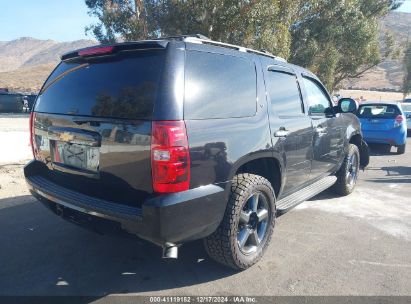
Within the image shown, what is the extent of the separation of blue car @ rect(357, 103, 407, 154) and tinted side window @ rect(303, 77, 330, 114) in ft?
18.6

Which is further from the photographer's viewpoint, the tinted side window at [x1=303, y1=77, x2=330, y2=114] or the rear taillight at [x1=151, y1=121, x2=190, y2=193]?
the tinted side window at [x1=303, y1=77, x2=330, y2=114]

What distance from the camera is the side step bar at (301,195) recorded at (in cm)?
382

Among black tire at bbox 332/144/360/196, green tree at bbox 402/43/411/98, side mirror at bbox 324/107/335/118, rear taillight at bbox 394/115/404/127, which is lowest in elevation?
black tire at bbox 332/144/360/196

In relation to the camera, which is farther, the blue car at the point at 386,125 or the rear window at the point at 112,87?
the blue car at the point at 386,125

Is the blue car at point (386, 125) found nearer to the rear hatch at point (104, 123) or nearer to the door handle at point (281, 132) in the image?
the door handle at point (281, 132)

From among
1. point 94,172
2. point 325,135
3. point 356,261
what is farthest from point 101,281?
point 325,135

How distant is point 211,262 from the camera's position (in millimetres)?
3514

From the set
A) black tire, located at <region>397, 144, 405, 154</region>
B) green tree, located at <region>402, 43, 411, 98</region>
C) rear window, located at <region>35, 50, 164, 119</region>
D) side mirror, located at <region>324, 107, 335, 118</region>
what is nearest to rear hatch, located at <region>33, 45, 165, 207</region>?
rear window, located at <region>35, 50, 164, 119</region>

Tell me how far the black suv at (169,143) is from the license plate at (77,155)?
1 cm

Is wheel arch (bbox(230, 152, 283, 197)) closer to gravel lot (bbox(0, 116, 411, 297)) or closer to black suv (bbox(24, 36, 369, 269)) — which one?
black suv (bbox(24, 36, 369, 269))

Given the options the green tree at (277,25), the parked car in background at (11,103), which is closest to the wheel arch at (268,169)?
the green tree at (277,25)

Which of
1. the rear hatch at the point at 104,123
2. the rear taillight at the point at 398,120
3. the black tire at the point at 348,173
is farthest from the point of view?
the rear taillight at the point at 398,120

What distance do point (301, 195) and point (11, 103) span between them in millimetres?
25624

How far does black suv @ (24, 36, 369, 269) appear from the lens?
2555 mm
